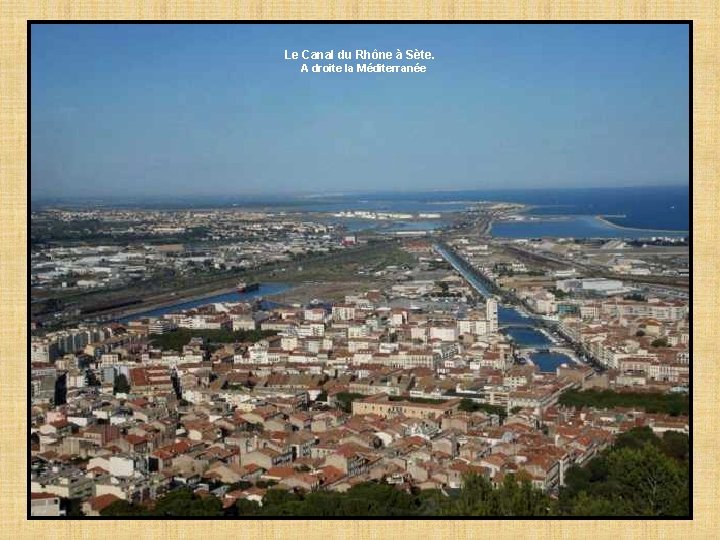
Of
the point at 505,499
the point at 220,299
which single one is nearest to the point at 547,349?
the point at 220,299

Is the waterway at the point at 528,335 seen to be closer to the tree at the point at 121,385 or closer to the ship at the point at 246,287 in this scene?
the ship at the point at 246,287

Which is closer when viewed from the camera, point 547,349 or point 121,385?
point 121,385

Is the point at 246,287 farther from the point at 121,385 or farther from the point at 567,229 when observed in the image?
the point at 567,229

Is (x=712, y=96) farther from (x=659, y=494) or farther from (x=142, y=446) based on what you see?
(x=142, y=446)

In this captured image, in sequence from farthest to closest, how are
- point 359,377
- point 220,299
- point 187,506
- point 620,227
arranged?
point 620,227 < point 220,299 < point 359,377 < point 187,506

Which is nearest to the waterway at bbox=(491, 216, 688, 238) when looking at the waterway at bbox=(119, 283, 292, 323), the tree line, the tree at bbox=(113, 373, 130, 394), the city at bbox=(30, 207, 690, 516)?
the city at bbox=(30, 207, 690, 516)

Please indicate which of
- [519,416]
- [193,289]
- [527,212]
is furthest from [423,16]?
[527,212]

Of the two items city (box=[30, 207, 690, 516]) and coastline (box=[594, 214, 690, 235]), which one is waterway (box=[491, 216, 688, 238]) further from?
city (box=[30, 207, 690, 516])
